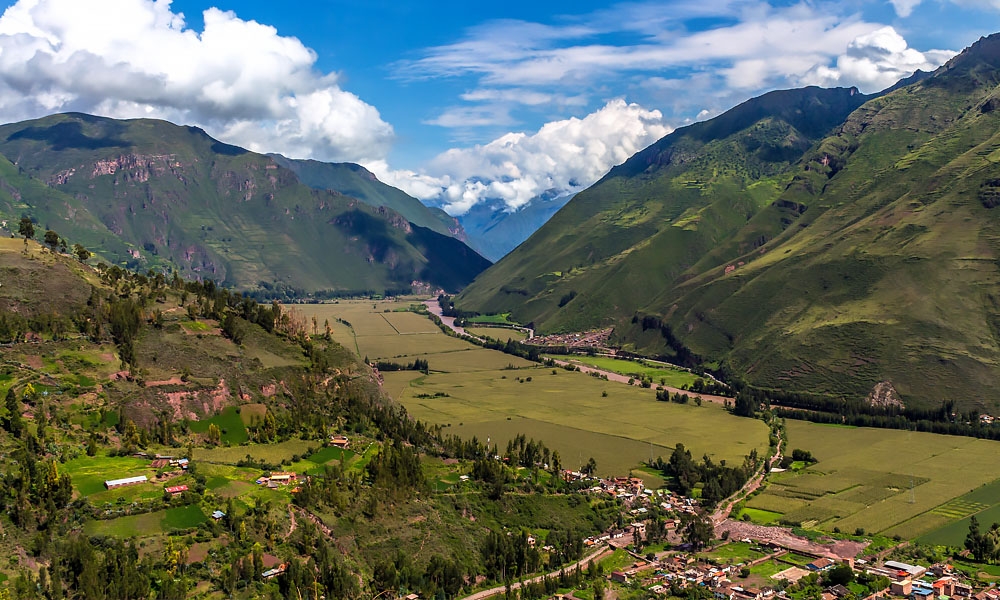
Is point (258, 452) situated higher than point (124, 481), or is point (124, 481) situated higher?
point (124, 481)

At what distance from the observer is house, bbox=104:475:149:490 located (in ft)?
343

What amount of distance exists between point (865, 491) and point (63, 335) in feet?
465

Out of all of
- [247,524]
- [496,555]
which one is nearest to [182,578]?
[247,524]

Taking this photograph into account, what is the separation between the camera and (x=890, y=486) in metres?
146

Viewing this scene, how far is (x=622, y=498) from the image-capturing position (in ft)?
453

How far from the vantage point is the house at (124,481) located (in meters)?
105

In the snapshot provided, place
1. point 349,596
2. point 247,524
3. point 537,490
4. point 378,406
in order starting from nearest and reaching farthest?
point 349,596, point 247,524, point 537,490, point 378,406

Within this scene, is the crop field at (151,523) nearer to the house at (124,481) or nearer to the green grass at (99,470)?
the green grass at (99,470)

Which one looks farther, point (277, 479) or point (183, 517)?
point (277, 479)

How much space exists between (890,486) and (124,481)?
122756mm

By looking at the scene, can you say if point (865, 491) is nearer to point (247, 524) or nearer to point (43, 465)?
point (247, 524)

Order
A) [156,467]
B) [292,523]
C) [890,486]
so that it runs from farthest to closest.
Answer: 1. [890,486]
2. [156,467]
3. [292,523]

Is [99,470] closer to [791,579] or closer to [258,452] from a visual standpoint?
[258,452]

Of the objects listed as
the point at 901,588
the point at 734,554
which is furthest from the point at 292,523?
the point at 901,588
